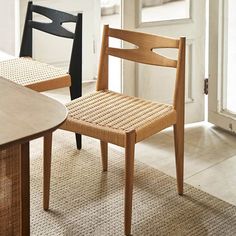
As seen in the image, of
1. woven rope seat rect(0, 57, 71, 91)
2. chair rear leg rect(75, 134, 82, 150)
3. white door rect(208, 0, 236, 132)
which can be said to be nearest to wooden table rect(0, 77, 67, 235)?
woven rope seat rect(0, 57, 71, 91)

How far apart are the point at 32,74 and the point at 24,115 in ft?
4.15

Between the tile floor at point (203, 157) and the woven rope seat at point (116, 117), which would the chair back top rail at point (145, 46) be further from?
the tile floor at point (203, 157)

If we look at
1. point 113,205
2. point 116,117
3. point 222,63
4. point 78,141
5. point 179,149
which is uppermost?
point 222,63

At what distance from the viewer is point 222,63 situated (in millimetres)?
2992

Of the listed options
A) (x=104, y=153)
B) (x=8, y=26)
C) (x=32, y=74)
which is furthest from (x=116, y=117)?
(x=8, y=26)

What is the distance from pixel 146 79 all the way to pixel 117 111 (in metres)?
0.92

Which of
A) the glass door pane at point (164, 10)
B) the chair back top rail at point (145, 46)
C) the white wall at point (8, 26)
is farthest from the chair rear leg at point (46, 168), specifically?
the white wall at point (8, 26)

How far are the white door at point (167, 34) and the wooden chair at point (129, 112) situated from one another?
590 millimetres

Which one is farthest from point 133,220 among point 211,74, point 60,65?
point 60,65

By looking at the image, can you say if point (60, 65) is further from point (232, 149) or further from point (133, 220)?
point (133, 220)

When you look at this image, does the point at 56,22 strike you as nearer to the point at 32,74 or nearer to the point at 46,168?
the point at 32,74

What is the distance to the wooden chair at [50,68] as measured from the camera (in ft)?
7.93

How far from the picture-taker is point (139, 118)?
2.02 m

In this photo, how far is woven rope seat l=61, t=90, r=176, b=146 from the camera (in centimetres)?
193
